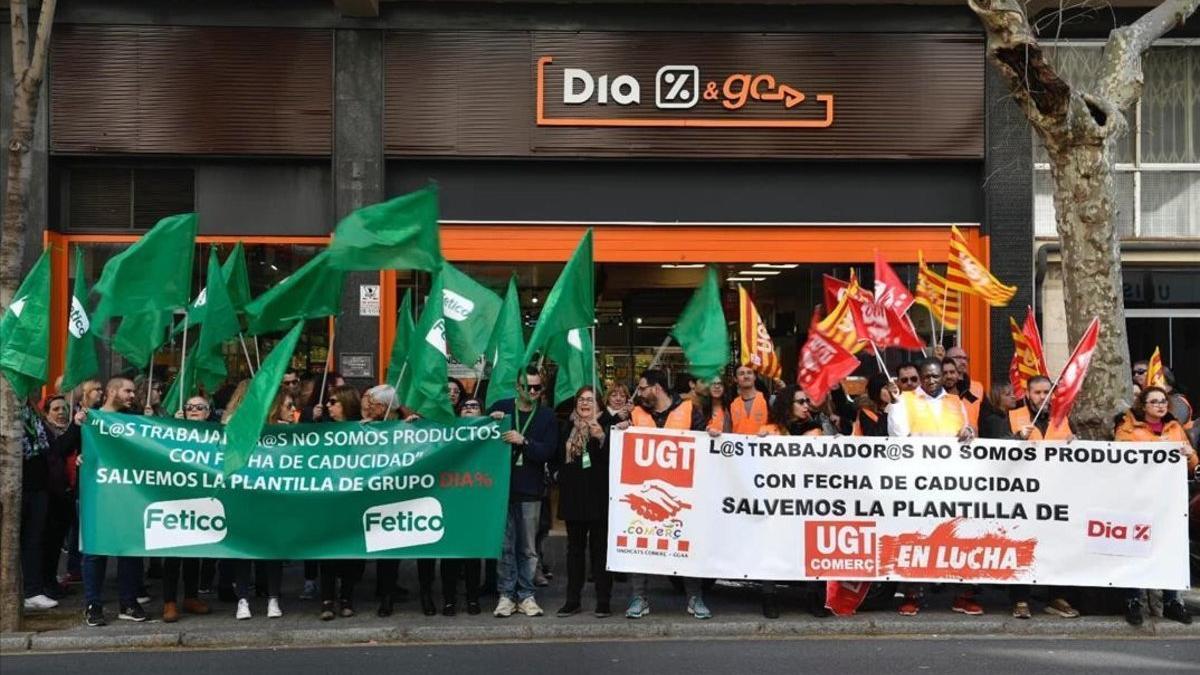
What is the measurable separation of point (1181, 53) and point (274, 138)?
1075 centimetres

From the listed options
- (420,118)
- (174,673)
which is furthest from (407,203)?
(420,118)

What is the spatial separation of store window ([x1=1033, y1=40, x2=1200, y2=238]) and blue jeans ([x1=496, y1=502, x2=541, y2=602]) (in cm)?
863

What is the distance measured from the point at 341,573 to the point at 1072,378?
5.75m

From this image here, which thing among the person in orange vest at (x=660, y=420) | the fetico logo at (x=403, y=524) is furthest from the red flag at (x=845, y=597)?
the fetico logo at (x=403, y=524)

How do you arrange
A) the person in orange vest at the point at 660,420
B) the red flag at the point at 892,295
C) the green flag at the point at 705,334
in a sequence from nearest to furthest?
the person in orange vest at the point at 660,420 < the green flag at the point at 705,334 < the red flag at the point at 892,295

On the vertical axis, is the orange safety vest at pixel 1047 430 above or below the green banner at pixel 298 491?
above

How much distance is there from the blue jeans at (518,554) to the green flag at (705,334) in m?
1.70

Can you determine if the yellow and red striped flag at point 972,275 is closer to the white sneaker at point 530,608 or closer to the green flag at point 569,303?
the green flag at point 569,303

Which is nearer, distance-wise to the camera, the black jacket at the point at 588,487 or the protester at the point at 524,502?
the black jacket at the point at 588,487

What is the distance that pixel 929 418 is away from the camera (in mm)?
10258

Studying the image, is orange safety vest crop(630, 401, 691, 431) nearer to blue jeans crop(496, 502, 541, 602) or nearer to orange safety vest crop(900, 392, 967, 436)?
blue jeans crop(496, 502, 541, 602)

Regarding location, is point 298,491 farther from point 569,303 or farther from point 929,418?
point 929,418

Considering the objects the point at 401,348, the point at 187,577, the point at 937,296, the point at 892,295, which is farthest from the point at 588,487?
the point at 937,296

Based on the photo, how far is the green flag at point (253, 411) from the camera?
904cm
